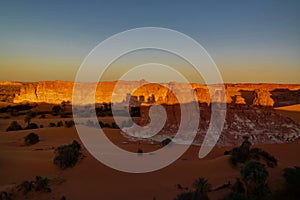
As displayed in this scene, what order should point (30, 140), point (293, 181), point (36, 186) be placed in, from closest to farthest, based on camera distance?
point (293, 181) < point (36, 186) < point (30, 140)

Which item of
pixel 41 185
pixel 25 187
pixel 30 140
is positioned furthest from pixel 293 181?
pixel 30 140

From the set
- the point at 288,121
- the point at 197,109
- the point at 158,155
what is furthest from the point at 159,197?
the point at 288,121

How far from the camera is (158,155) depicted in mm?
12141

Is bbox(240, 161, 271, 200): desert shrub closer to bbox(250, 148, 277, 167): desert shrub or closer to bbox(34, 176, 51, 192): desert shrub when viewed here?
bbox(250, 148, 277, 167): desert shrub

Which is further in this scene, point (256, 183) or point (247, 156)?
point (247, 156)

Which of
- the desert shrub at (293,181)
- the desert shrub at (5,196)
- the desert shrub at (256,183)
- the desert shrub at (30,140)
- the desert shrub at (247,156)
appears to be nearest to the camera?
the desert shrub at (256,183)

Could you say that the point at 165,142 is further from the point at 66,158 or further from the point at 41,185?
the point at 41,185

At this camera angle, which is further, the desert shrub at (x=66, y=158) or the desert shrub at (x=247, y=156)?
the desert shrub at (x=66, y=158)

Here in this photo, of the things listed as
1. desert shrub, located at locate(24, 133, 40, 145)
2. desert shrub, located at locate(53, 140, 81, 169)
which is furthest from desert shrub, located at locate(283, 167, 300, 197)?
desert shrub, located at locate(24, 133, 40, 145)

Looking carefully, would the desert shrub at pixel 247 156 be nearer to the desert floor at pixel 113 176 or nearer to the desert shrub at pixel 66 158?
the desert floor at pixel 113 176

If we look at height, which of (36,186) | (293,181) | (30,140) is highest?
(30,140)

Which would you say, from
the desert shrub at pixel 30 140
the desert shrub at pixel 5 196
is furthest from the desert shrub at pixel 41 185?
the desert shrub at pixel 30 140

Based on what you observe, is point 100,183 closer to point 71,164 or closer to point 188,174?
point 71,164

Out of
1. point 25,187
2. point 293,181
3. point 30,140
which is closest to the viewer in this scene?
point 293,181
